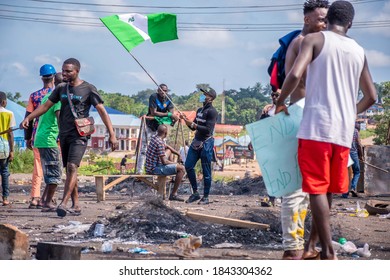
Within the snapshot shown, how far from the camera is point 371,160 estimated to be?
1605cm

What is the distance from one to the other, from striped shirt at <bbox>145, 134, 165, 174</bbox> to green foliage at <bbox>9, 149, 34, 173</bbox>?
1274 cm

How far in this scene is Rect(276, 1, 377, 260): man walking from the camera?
5520 millimetres

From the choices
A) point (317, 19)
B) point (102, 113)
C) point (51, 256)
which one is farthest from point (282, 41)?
point (102, 113)

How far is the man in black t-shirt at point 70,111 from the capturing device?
9.48 metres

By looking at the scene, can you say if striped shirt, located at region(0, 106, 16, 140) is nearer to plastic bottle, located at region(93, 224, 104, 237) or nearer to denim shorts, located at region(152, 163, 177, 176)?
denim shorts, located at region(152, 163, 177, 176)

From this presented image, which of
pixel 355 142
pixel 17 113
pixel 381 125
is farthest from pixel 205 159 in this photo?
pixel 17 113

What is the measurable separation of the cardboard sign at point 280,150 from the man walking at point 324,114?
0.31 meters

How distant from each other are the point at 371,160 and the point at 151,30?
18.9ft

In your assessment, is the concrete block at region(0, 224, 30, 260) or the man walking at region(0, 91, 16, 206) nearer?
the concrete block at region(0, 224, 30, 260)

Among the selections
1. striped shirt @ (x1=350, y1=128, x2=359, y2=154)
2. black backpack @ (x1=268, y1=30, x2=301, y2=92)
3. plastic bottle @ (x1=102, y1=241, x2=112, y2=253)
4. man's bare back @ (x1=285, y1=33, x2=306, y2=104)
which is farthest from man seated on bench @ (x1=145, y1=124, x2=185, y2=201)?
man's bare back @ (x1=285, y1=33, x2=306, y2=104)

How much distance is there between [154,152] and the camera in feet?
42.9

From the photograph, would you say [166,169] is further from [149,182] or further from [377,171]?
[377,171]

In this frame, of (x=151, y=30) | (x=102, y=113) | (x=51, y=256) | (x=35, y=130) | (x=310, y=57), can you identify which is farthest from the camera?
(x=151, y=30)
